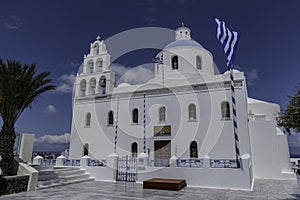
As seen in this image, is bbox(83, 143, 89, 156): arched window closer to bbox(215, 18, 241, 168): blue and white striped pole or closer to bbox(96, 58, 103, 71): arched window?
bbox(96, 58, 103, 71): arched window

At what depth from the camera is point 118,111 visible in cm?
1611

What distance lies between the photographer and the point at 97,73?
53.1 feet

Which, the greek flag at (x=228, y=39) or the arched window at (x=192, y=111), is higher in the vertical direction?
the greek flag at (x=228, y=39)

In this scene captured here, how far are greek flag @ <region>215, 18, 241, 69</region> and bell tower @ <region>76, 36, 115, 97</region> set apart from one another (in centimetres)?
864

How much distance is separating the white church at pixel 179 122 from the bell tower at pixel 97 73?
76 mm

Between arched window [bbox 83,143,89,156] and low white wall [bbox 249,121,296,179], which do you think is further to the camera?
arched window [bbox 83,143,89,156]

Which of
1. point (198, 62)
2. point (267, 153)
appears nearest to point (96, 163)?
point (267, 153)

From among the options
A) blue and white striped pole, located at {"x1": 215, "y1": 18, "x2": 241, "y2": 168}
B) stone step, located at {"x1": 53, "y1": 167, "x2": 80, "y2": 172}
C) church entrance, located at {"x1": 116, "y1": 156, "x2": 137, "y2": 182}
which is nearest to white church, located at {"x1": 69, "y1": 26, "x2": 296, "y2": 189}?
church entrance, located at {"x1": 116, "y1": 156, "x2": 137, "y2": 182}

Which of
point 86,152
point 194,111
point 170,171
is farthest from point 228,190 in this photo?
point 86,152

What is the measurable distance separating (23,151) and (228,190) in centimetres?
992

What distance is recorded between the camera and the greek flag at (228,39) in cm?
1012

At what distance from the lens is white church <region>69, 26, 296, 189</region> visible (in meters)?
10.6

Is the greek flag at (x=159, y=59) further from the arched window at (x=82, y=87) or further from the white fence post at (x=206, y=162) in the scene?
the white fence post at (x=206, y=162)

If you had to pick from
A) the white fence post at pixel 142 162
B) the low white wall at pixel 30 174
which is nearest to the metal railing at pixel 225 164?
the white fence post at pixel 142 162
